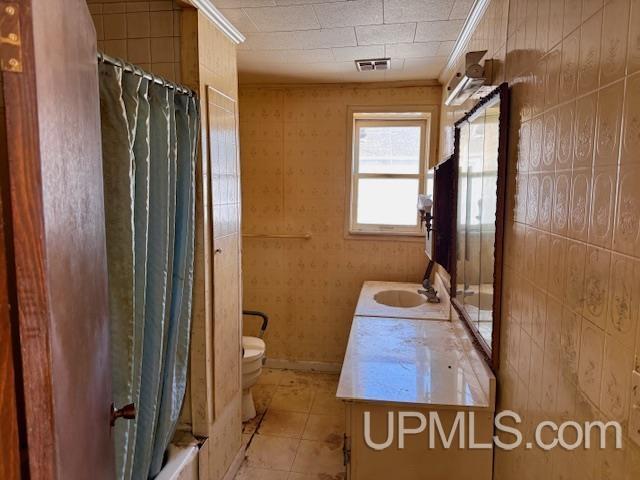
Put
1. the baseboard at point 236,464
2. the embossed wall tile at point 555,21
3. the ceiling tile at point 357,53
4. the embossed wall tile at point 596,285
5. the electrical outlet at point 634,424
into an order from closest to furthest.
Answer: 1. the electrical outlet at point 634,424
2. the embossed wall tile at point 596,285
3. the embossed wall tile at point 555,21
4. the baseboard at point 236,464
5. the ceiling tile at point 357,53

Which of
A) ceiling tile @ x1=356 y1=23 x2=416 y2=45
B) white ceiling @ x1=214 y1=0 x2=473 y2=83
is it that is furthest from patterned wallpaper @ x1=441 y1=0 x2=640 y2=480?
ceiling tile @ x1=356 y1=23 x2=416 y2=45

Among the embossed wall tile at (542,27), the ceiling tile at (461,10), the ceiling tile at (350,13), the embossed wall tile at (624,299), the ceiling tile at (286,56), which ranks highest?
the ceiling tile at (286,56)

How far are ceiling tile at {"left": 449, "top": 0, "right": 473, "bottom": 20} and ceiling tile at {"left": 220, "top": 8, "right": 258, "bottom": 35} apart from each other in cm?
93

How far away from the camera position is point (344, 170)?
10.6ft

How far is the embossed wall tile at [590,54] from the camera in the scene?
33.7 inches

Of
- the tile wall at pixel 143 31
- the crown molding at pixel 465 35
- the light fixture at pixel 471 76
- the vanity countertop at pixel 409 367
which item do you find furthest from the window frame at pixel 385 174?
the tile wall at pixel 143 31

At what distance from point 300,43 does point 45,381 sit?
2149 millimetres

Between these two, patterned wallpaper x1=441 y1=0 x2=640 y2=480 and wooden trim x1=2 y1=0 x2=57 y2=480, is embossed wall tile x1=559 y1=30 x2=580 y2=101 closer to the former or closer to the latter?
patterned wallpaper x1=441 y1=0 x2=640 y2=480

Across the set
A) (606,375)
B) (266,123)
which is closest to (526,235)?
(606,375)

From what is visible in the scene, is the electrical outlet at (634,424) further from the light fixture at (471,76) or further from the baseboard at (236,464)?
the baseboard at (236,464)

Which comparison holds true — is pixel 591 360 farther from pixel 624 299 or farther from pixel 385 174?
pixel 385 174

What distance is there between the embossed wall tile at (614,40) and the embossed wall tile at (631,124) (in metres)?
0.05

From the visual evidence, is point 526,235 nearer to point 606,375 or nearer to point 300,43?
point 606,375

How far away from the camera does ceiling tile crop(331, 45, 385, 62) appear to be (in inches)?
93.0
